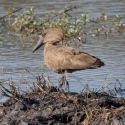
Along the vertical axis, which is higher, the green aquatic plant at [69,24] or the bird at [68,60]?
the bird at [68,60]

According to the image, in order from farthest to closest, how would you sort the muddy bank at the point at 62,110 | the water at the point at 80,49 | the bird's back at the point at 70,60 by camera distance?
the water at the point at 80,49, the bird's back at the point at 70,60, the muddy bank at the point at 62,110

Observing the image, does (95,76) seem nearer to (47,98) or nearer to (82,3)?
(47,98)

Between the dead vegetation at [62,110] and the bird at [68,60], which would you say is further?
the bird at [68,60]

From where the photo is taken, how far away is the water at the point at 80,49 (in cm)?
826

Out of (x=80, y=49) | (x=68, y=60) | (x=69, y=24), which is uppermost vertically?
(x=68, y=60)

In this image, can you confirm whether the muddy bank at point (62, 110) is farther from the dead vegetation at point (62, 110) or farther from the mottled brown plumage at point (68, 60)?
the mottled brown plumage at point (68, 60)

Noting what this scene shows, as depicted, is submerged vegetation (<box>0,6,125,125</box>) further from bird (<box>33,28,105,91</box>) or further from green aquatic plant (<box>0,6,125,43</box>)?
green aquatic plant (<box>0,6,125,43</box>)

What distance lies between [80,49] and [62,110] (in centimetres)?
409

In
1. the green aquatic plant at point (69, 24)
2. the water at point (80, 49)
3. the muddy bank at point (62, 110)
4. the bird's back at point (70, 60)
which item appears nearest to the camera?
the muddy bank at point (62, 110)

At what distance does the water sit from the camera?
8.26 metres

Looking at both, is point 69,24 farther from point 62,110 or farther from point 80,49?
point 62,110

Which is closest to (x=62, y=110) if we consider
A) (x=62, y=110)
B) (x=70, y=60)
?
(x=62, y=110)

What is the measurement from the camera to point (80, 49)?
10133 mm

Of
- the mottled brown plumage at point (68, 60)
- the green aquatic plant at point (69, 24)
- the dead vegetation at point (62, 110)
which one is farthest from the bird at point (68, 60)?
the green aquatic plant at point (69, 24)
